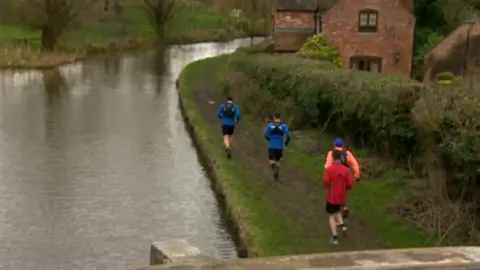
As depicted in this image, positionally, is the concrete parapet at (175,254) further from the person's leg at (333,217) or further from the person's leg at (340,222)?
the person's leg at (340,222)

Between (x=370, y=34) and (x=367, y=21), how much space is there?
26.6 inches

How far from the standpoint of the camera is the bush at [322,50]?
33.2 metres

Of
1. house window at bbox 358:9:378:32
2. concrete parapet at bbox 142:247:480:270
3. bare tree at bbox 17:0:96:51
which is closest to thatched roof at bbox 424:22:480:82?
house window at bbox 358:9:378:32

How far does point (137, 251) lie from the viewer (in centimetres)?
1288

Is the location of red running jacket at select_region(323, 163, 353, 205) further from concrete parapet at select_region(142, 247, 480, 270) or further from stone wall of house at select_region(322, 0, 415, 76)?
stone wall of house at select_region(322, 0, 415, 76)

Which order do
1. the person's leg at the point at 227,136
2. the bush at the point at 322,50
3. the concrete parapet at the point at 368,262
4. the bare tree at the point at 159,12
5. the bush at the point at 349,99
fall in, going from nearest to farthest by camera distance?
the concrete parapet at the point at 368,262, the bush at the point at 349,99, the person's leg at the point at 227,136, the bush at the point at 322,50, the bare tree at the point at 159,12

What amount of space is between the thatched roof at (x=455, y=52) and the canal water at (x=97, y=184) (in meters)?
12.6

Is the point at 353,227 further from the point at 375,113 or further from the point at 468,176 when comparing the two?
the point at 375,113

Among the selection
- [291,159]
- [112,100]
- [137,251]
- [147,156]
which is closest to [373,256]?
[137,251]

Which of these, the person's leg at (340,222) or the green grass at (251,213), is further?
the person's leg at (340,222)

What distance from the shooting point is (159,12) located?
78.9 metres

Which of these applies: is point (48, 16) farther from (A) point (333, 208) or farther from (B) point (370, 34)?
(A) point (333, 208)

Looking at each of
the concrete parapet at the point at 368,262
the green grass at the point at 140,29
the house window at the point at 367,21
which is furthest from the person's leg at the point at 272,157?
the green grass at the point at 140,29

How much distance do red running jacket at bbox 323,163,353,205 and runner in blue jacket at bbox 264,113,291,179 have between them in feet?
13.9
